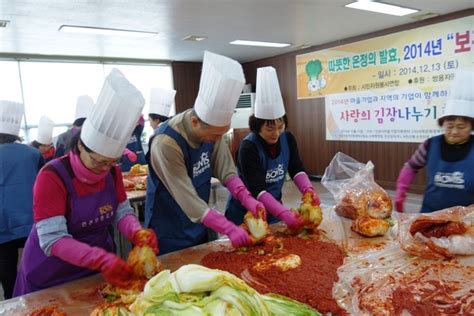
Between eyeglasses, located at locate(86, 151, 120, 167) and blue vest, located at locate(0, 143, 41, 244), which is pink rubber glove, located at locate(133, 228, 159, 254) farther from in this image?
blue vest, located at locate(0, 143, 41, 244)

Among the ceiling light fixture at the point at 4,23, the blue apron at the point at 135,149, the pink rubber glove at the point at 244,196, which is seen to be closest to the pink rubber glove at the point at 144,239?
the pink rubber glove at the point at 244,196

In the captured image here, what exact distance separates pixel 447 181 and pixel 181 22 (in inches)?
157

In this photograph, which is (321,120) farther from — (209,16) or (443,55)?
(209,16)

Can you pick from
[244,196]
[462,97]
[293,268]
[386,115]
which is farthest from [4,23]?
[386,115]

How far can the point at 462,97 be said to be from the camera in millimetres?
2256

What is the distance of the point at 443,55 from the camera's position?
545cm

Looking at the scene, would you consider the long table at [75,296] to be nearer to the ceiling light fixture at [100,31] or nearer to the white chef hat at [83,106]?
the white chef hat at [83,106]

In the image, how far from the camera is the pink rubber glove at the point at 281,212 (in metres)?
1.98

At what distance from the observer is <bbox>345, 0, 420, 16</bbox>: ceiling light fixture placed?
462 cm

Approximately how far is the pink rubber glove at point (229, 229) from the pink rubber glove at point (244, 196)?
138 millimetres

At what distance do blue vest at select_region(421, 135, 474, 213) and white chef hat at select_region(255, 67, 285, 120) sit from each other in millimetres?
Answer: 987

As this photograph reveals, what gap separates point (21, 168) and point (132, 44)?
424 centimetres

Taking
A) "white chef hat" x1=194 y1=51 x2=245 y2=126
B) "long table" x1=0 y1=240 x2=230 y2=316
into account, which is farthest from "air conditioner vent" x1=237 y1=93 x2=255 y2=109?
"long table" x1=0 y1=240 x2=230 y2=316

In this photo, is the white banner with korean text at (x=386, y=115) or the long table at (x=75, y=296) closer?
the long table at (x=75, y=296)
